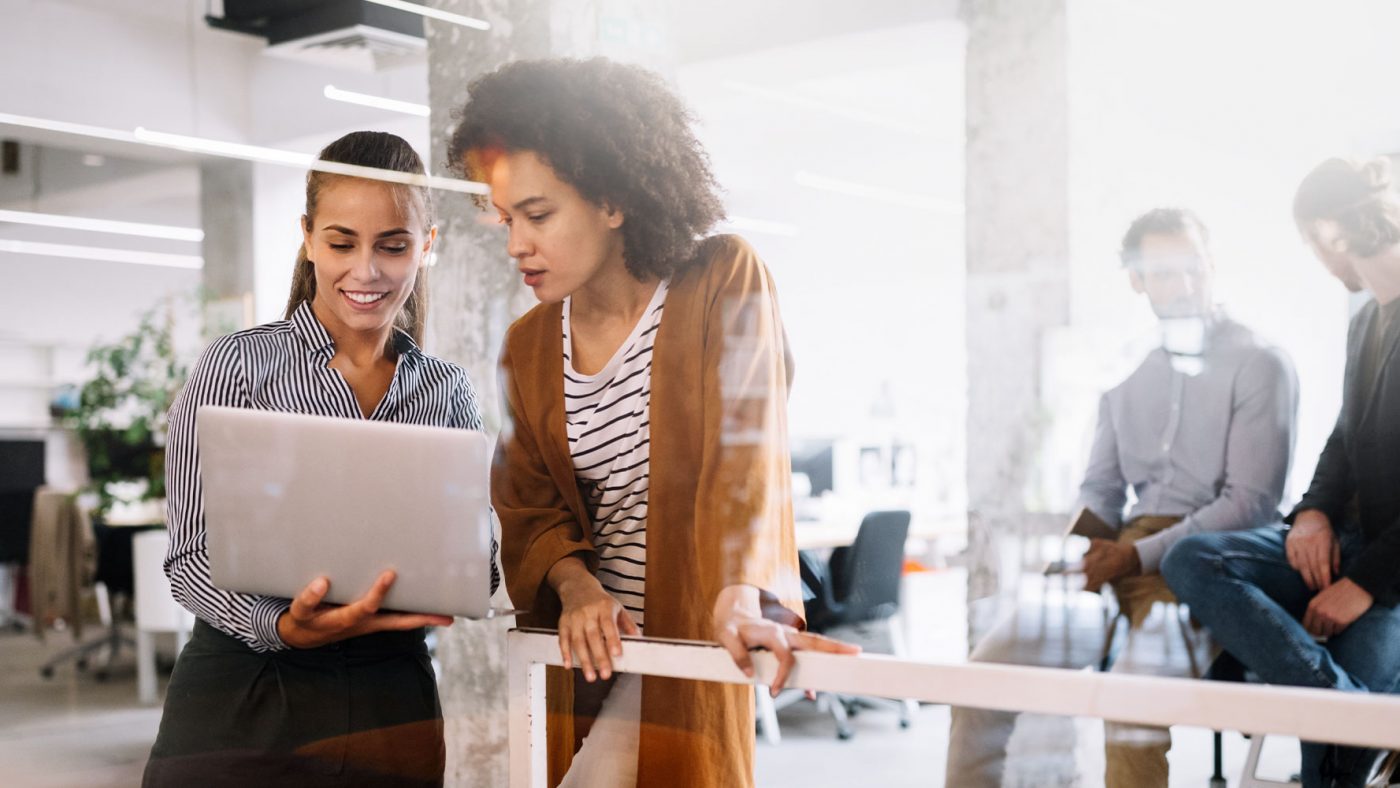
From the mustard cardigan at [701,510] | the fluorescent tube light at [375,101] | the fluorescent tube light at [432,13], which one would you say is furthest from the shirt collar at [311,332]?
the fluorescent tube light at [432,13]

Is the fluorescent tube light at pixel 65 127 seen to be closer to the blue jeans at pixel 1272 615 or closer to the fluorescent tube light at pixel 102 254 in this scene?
the fluorescent tube light at pixel 102 254

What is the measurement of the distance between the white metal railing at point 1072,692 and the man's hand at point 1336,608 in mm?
592

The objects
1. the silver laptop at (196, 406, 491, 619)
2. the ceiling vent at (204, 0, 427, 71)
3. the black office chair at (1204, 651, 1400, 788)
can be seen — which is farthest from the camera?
the ceiling vent at (204, 0, 427, 71)

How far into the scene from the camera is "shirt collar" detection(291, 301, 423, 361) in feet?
6.89

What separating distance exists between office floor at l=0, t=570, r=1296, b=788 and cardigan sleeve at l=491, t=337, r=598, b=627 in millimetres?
448

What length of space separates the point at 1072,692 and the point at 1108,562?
0.83m

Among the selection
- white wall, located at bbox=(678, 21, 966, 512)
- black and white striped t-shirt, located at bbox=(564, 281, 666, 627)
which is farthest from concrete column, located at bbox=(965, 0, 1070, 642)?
black and white striped t-shirt, located at bbox=(564, 281, 666, 627)

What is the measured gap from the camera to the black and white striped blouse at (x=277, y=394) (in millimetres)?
2066

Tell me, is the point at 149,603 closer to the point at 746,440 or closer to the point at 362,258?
the point at 362,258

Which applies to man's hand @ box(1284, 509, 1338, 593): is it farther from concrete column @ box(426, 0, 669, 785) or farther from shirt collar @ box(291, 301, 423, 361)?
shirt collar @ box(291, 301, 423, 361)

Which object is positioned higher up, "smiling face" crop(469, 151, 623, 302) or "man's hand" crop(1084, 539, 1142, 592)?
"smiling face" crop(469, 151, 623, 302)

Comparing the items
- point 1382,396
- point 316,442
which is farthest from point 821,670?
point 1382,396

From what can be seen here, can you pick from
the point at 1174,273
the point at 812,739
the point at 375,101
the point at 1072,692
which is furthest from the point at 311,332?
the point at 1174,273

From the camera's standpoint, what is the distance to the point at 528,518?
6.93 feet
